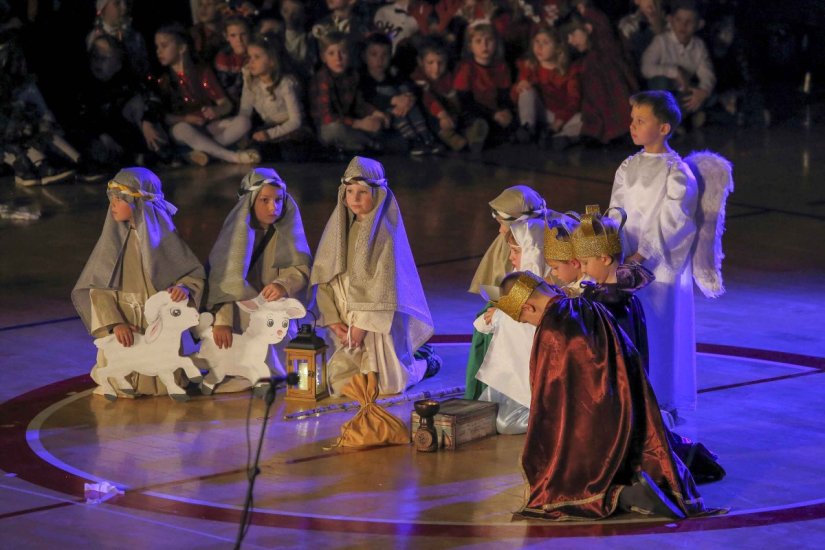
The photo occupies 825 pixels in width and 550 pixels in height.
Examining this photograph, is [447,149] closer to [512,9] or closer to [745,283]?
[512,9]

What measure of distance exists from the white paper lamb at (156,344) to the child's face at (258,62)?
691 cm

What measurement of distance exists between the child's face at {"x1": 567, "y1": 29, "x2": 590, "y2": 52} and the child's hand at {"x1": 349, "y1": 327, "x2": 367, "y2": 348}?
8807 millimetres

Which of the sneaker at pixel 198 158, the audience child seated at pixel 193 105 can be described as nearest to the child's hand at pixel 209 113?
the audience child seated at pixel 193 105

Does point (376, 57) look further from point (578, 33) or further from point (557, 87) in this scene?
point (578, 33)

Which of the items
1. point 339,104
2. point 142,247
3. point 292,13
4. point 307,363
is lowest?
point 307,363

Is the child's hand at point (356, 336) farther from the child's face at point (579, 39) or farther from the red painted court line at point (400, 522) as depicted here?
the child's face at point (579, 39)

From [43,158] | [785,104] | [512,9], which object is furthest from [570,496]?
[785,104]

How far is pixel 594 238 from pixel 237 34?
29.3 feet

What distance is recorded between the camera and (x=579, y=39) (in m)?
15.9

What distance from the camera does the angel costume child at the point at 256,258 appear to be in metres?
7.62

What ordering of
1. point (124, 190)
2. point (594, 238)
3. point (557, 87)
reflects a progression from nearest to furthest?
point (594, 238) < point (124, 190) < point (557, 87)

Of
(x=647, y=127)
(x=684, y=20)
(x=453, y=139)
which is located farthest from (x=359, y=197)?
(x=684, y=20)

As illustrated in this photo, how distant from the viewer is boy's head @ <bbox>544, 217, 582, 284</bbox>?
6.10m

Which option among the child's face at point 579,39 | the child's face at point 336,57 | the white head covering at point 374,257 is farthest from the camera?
the child's face at point 579,39
